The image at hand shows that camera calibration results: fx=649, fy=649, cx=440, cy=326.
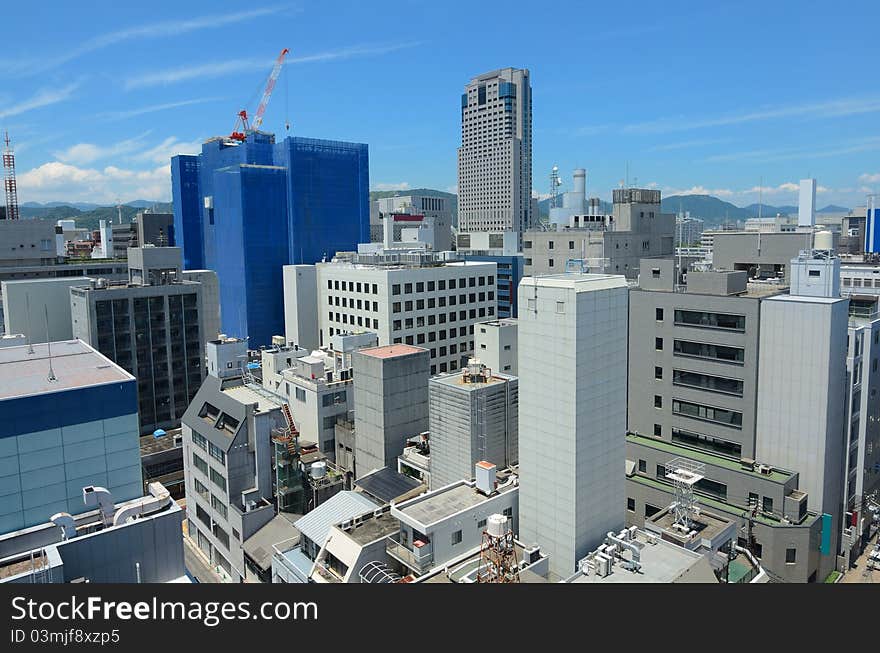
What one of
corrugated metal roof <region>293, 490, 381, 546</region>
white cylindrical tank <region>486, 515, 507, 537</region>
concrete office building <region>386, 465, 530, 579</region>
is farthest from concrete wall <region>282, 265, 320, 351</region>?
white cylindrical tank <region>486, 515, 507, 537</region>

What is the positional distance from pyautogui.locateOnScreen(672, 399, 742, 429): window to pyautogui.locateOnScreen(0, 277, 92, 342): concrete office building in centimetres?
6509

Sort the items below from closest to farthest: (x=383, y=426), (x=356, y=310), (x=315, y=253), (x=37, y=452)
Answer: (x=37, y=452) → (x=383, y=426) → (x=356, y=310) → (x=315, y=253)

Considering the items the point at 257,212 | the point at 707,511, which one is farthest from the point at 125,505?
the point at 257,212

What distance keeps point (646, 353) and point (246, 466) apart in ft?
103

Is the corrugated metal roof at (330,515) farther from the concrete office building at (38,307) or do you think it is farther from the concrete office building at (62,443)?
the concrete office building at (38,307)

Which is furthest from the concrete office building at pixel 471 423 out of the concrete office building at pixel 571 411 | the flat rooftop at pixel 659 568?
the flat rooftop at pixel 659 568

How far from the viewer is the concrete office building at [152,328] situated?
64812mm

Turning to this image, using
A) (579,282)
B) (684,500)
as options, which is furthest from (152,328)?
(684,500)

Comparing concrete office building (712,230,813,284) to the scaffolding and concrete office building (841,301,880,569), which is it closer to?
concrete office building (841,301,880,569)

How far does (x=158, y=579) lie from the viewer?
2541cm

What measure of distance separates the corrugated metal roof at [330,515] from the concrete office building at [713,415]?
21.2 metres

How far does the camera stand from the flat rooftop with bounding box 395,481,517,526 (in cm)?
3378

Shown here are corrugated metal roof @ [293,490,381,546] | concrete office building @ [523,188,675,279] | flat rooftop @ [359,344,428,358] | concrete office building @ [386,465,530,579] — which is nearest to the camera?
concrete office building @ [386,465,530,579]

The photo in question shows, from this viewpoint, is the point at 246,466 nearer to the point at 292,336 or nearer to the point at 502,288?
the point at 292,336
